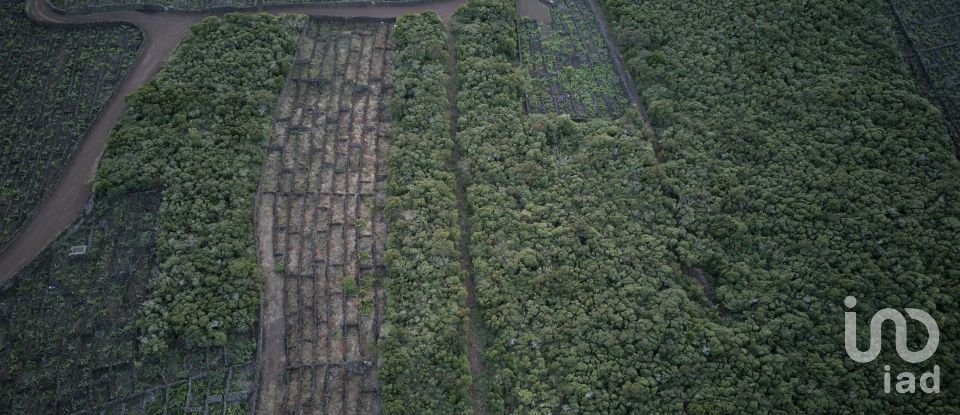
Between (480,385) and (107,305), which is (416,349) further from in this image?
(107,305)

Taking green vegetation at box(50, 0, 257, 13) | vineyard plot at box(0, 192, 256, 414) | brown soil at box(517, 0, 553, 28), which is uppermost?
green vegetation at box(50, 0, 257, 13)

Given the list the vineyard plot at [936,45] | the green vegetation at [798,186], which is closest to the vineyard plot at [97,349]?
the green vegetation at [798,186]

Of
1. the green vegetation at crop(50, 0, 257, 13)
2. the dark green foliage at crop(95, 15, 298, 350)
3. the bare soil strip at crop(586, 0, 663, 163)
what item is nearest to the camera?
the dark green foliage at crop(95, 15, 298, 350)

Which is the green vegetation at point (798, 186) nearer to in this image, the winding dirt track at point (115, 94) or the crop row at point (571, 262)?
the crop row at point (571, 262)

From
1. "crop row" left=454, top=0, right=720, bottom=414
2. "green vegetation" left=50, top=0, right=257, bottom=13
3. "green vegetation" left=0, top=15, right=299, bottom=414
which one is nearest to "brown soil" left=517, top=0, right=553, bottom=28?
"crop row" left=454, top=0, right=720, bottom=414

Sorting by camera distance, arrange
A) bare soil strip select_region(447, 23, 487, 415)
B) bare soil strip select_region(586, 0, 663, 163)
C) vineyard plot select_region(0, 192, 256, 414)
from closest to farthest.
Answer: vineyard plot select_region(0, 192, 256, 414) → bare soil strip select_region(447, 23, 487, 415) → bare soil strip select_region(586, 0, 663, 163)
